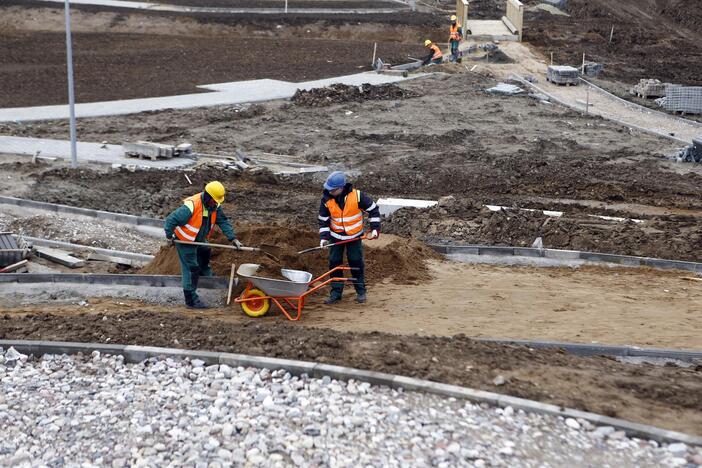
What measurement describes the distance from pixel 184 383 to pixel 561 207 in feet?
30.8

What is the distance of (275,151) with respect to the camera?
18.9 meters

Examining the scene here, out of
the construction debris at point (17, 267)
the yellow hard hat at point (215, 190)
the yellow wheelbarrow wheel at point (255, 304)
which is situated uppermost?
the yellow hard hat at point (215, 190)

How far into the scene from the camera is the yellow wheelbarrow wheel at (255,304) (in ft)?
32.1

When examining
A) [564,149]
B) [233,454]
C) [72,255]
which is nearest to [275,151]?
[564,149]

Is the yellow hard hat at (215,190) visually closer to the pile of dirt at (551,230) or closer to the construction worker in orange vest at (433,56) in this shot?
the pile of dirt at (551,230)

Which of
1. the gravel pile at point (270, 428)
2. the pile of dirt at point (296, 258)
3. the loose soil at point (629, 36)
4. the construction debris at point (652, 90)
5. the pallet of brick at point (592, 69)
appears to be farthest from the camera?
the loose soil at point (629, 36)

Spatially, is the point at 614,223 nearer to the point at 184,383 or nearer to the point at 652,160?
the point at 652,160

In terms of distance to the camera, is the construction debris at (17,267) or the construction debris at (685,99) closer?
the construction debris at (17,267)

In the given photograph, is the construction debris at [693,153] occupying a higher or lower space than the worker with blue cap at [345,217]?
lower

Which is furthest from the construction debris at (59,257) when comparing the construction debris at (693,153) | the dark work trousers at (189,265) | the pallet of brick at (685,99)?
the pallet of brick at (685,99)

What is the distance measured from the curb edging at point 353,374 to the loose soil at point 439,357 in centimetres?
14

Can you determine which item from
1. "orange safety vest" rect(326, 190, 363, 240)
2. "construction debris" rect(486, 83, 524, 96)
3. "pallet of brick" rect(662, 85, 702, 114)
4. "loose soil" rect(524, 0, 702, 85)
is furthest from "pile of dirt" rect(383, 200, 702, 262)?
"loose soil" rect(524, 0, 702, 85)

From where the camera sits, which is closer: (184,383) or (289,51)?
(184,383)

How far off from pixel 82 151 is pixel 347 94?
27.0ft
